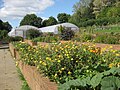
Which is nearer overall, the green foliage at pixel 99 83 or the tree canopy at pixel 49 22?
the green foliage at pixel 99 83

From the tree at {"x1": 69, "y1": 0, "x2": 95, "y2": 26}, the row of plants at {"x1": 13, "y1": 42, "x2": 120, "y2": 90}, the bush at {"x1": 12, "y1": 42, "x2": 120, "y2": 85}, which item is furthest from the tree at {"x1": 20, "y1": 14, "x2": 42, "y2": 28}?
the bush at {"x1": 12, "y1": 42, "x2": 120, "y2": 85}

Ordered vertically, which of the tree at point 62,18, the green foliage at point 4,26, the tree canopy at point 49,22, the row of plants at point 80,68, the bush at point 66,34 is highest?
the tree at point 62,18

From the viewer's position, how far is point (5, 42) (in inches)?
1575

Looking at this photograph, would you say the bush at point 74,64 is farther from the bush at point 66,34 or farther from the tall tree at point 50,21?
the tall tree at point 50,21

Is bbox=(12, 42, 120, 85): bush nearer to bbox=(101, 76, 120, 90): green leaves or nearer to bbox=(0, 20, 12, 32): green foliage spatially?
bbox=(101, 76, 120, 90): green leaves

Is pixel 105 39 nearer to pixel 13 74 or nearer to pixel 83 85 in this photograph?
pixel 13 74

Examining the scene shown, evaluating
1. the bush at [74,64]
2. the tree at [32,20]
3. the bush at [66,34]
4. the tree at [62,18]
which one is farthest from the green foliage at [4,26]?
the bush at [74,64]

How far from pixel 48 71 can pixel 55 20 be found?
8666cm

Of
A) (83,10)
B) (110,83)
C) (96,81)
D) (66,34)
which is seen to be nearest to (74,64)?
(96,81)

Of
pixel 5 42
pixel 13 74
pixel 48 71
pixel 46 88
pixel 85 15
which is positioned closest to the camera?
pixel 46 88

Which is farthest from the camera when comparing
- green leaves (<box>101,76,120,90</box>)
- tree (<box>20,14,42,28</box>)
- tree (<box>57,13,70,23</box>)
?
tree (<box>57,13,70,23</box>)

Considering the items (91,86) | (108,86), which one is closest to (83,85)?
(91,86)

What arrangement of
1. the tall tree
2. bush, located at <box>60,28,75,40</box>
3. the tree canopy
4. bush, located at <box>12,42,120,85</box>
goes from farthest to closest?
the tree canopy < the tall tree < bush, located at <box>60,28,75,40</box> < bush, located at <box>12,42,120,85</box>

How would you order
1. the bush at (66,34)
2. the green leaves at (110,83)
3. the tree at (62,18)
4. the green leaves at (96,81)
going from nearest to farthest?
the green leaves at (110,83) < the green leaves at (96,81) < the bush at (66,34) < the tree at (62,18)
